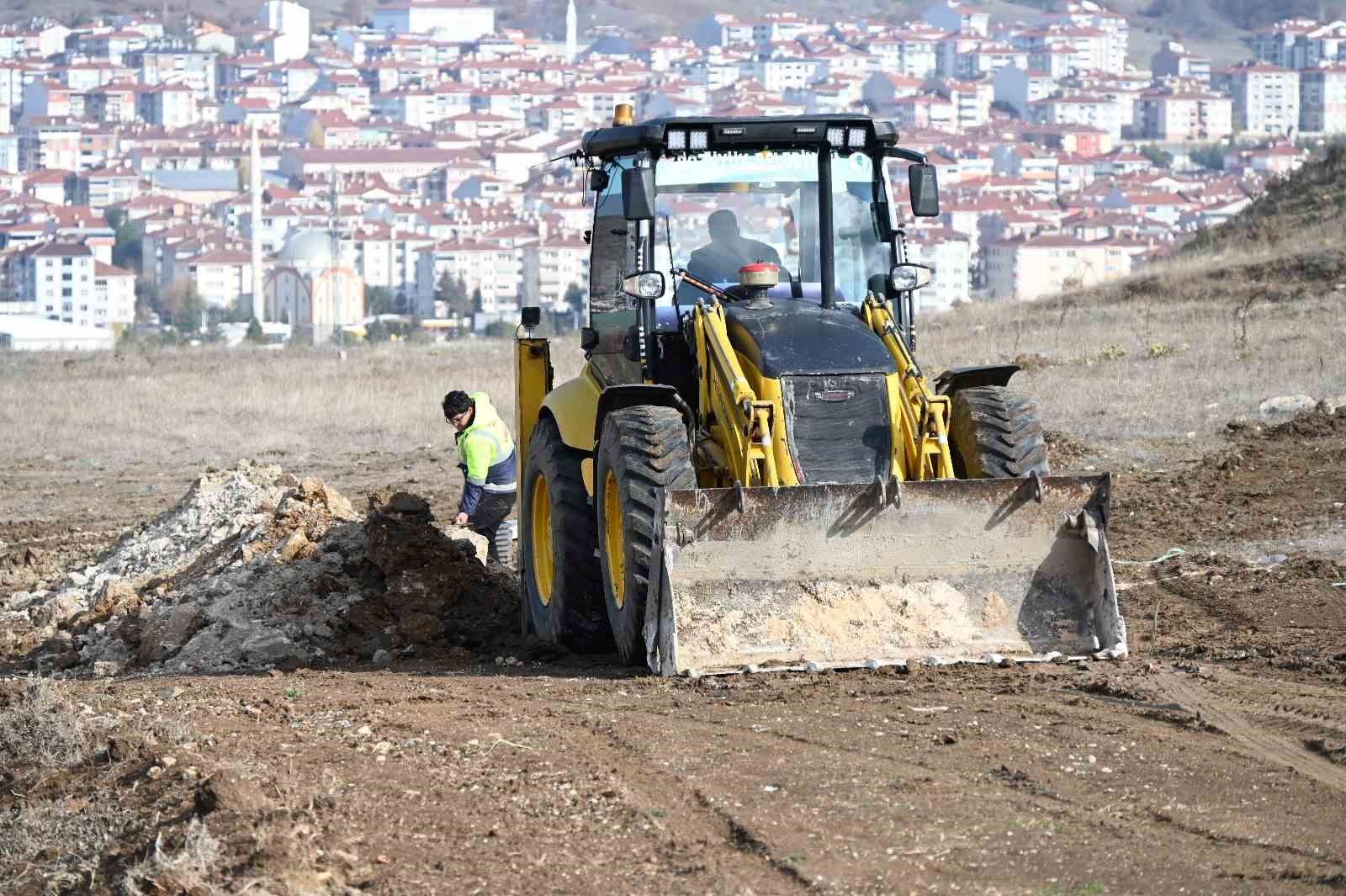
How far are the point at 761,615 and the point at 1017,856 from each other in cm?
295

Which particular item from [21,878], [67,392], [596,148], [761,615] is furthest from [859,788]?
[67,392]

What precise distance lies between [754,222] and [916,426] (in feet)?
5.37

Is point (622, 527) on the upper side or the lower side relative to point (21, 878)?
upper

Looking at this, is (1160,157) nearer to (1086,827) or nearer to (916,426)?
(916,426)

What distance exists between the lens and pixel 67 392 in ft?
92.3

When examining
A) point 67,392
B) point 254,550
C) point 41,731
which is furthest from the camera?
point 67,392

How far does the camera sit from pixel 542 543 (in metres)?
11.3

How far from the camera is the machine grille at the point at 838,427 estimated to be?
9633mm

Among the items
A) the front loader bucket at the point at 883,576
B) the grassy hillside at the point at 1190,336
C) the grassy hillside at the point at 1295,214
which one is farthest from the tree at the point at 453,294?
the front loader bucket at the point at 883,576

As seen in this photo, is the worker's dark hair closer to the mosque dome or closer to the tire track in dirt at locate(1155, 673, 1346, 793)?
the tire track in dirt at locate(1155, 673, 1346, 793)

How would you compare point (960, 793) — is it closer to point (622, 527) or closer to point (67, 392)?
point (622, 527)

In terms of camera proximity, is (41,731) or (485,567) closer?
(41,731)

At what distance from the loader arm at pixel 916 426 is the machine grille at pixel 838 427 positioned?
5cm

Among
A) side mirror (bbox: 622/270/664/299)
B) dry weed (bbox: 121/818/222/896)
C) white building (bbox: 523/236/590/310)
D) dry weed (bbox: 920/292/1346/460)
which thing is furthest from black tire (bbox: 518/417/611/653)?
white building (bbox: 523/236/590/310)
